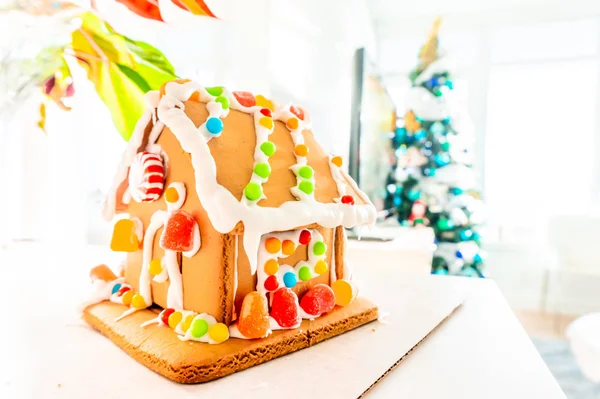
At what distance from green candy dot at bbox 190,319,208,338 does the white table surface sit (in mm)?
73

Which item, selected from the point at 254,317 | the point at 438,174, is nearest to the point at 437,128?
the point at 438,174

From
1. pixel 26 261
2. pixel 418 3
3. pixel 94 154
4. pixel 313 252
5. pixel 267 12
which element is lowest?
pixel 26 261

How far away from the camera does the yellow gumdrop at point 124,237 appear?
71 cm

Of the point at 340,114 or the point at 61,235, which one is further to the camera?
the point at 340,114

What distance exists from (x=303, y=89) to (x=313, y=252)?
1.49m

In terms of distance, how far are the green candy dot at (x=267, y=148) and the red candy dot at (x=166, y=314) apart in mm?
292

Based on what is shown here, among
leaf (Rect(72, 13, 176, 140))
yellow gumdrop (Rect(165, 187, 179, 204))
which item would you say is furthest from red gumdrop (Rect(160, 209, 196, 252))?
leaf (Rect(72, 13, 176, 140))

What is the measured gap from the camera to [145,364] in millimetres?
552

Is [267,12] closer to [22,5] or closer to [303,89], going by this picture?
[303,89]

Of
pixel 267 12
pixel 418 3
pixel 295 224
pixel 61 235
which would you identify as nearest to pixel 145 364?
pixel 295 224

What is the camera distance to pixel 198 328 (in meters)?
0.57

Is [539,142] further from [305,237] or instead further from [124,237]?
[124,237]

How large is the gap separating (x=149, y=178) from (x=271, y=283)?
0.85 ft

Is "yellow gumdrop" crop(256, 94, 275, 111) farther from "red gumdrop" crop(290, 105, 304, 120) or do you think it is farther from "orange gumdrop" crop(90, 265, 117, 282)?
"orange gumdrop" crop(90, 265, 117, 282)
